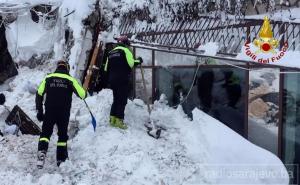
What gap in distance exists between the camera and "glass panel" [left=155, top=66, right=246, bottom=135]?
7.18 metres

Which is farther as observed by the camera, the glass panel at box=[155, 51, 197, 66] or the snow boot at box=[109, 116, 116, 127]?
the glass panel at box=[155, 51, 197, 66]

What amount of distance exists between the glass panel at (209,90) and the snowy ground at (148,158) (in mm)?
Answer: 201

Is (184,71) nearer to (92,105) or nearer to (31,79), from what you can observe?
(92,105)

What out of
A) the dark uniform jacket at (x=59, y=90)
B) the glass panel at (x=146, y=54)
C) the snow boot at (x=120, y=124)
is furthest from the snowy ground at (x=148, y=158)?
the glass panel at (x=146, y=54)

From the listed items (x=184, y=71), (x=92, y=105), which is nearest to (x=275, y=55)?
(x=184, y=71)

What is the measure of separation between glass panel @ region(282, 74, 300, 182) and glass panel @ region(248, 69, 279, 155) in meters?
0.14

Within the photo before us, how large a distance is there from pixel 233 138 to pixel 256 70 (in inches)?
46.4

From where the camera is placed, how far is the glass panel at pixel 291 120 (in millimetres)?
6234

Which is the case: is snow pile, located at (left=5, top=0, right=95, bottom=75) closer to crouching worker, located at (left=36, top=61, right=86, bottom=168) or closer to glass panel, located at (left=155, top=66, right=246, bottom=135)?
glass panel, located at (left=155, top=66, right=246, bottom=135)

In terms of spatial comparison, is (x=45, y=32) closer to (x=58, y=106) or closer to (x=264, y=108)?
(x=58, y=106)

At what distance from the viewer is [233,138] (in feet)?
22.9

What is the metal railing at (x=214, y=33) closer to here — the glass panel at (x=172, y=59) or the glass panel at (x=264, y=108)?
the glass panel at (x=172, y=59)

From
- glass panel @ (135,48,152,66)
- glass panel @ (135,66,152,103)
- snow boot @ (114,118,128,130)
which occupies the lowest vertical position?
snow boot @ (114,118,128,130)

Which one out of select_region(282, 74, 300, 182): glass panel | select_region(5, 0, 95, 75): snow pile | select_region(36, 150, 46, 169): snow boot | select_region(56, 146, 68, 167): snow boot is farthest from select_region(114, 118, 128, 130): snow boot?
select_region(5, 0, 95, 75): snow pile
